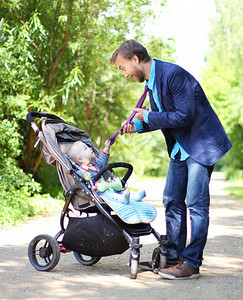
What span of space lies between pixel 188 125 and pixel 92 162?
1328mm

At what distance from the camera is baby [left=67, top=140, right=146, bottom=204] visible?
4.58 m

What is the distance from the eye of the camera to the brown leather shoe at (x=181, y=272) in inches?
170

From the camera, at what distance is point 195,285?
13.6 ft

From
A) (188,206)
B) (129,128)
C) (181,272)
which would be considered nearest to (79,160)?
(129,128)

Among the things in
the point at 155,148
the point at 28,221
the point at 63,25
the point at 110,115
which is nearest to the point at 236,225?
the point at 28,221

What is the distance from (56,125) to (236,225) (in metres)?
4.61

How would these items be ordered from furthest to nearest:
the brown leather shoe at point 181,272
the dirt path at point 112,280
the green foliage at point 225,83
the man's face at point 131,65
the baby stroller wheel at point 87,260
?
the green foliage at point 225,83
the baby stroller wheel at point 87,260
the man's face at point 131,65
the brown leather shoe at point 181,272
the dirt path at point 112,280

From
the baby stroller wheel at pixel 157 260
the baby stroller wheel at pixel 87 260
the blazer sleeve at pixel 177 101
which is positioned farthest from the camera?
the baby stroller wheel at pixel 87 260

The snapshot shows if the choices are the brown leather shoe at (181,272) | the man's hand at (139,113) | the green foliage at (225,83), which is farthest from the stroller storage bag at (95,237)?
the green foliage at (225,83)

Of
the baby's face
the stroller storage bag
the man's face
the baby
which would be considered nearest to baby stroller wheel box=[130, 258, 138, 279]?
the stroller storage bag

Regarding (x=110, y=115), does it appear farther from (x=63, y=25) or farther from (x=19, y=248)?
(x=19, y=248)

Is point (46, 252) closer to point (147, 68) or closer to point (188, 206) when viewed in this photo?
point (188, 206)

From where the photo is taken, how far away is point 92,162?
5.21m

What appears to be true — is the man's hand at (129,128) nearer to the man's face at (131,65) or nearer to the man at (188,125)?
the man at (188,125)
